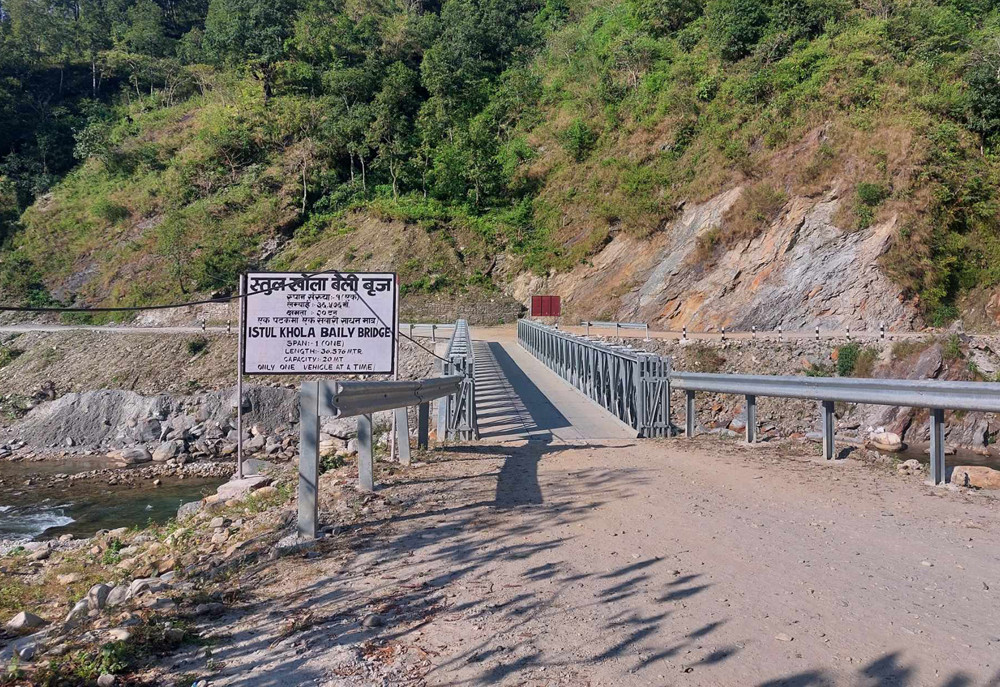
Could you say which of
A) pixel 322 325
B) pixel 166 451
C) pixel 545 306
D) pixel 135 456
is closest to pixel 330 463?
pixel 322 325

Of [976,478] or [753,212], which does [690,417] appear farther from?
[753,212]

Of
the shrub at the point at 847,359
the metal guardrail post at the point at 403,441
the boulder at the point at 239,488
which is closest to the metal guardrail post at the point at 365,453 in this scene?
the metal guardrail post at the point at 403,441

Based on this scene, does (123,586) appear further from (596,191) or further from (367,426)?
(596,191)

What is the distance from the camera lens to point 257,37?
6419 cm

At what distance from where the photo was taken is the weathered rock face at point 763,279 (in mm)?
29328

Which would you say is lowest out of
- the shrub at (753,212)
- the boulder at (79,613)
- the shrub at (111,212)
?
the boulder at (79,613)

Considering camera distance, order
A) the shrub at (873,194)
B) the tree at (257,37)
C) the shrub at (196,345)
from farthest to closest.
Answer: the tree at (257,37) → the shrub at (196,345) → the shrub at (873,194)

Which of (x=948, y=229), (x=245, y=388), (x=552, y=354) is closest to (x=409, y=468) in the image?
(x=552, y=354)

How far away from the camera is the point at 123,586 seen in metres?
5.11

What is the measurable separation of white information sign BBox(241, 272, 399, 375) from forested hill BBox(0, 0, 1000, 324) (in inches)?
1061

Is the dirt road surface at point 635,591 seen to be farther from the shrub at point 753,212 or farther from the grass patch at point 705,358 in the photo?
the shrub at point 753,212

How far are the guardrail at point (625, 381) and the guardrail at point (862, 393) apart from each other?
28 cm

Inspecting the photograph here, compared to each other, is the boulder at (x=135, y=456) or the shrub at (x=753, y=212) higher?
the shrub at (x=753, y=212)

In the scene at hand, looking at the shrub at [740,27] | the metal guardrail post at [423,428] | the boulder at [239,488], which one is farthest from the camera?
the shrub at [740,27]
